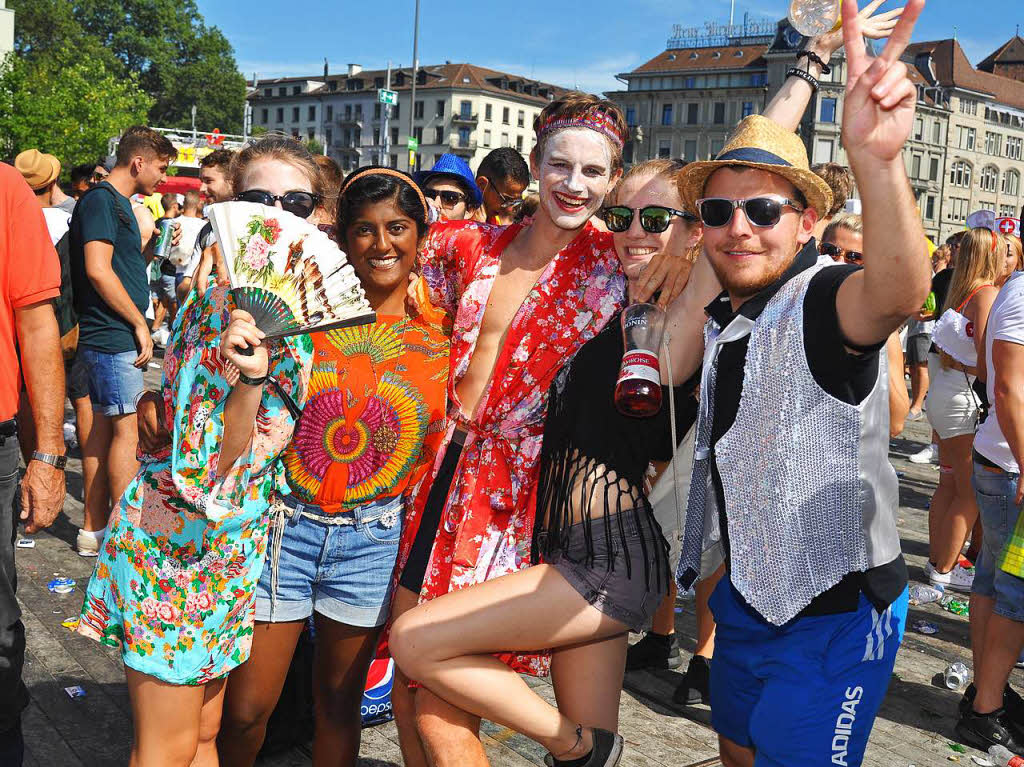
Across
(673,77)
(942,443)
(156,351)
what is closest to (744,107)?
(673,77)

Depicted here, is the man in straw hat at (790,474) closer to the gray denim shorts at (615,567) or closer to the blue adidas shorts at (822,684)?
the blue adidas shorts at (822,684)

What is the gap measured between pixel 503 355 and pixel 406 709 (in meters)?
1.17

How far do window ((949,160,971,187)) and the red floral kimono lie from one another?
8795cm

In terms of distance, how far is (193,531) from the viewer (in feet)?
8.63

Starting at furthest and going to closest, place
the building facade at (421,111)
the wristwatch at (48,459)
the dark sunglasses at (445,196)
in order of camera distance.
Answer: the building facade at (421,111) < the dark sunglasses at (445,196) < the wristwatch at (48,459)

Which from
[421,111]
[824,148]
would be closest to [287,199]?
[824,148]

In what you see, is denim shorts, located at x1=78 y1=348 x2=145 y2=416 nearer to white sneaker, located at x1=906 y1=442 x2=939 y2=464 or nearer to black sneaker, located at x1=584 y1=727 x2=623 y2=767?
black sneaker, located at x1=584 y1=727 x2=623 y2=767

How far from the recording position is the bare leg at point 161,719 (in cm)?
264

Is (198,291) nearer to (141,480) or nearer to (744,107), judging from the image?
(141,480)

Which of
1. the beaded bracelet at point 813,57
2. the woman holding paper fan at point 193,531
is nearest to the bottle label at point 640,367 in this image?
the woman holding paper fan at point 193,531

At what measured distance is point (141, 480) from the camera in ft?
8.80

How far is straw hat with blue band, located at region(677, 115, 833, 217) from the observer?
2447 mm

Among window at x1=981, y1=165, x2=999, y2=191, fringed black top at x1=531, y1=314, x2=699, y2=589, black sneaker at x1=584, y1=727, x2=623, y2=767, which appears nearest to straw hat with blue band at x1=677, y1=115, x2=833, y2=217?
fringed black top at x1=531, y1=314, x2=699, y2=589

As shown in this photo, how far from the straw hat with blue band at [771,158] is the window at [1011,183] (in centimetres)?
9494
